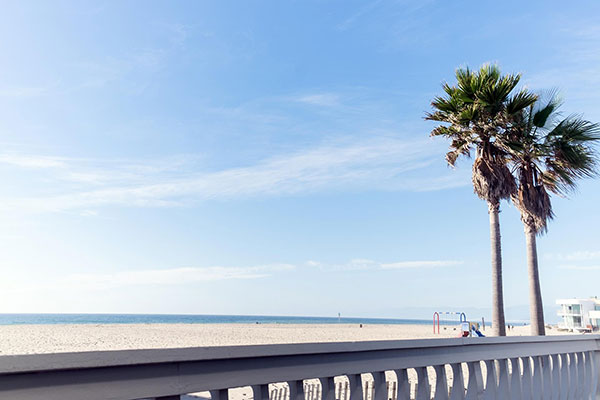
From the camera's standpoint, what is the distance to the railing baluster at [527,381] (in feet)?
9.69

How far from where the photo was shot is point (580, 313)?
48562 mm

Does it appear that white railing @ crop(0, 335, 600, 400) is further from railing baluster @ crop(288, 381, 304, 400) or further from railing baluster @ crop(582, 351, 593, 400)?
railing baluster @ crop(582, 351, 593, 400)

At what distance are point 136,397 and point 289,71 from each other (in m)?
27.1

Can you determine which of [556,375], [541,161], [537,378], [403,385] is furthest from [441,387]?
[541,161]

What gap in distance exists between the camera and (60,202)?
174ft

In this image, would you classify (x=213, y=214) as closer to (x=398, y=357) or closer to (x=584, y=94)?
(x=584, y=94)

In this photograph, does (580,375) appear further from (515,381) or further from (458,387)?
(458,387)

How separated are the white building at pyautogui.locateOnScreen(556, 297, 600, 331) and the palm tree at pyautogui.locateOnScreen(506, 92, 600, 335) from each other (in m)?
40.5

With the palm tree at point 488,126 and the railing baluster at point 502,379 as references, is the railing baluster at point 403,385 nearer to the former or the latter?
the railing baluster at point 502,379

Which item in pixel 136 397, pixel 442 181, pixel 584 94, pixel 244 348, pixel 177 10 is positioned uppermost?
Result: pixel 177 10

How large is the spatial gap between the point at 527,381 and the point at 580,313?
54499 mm

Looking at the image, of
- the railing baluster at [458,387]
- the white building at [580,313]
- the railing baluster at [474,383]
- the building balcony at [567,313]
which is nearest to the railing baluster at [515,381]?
the railing baluster at [474,383]

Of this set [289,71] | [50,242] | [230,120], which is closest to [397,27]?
[289,71]

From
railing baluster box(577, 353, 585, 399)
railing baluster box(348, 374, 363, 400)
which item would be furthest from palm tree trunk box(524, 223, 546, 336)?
railing baluster box(348, 374, 363, 400)
